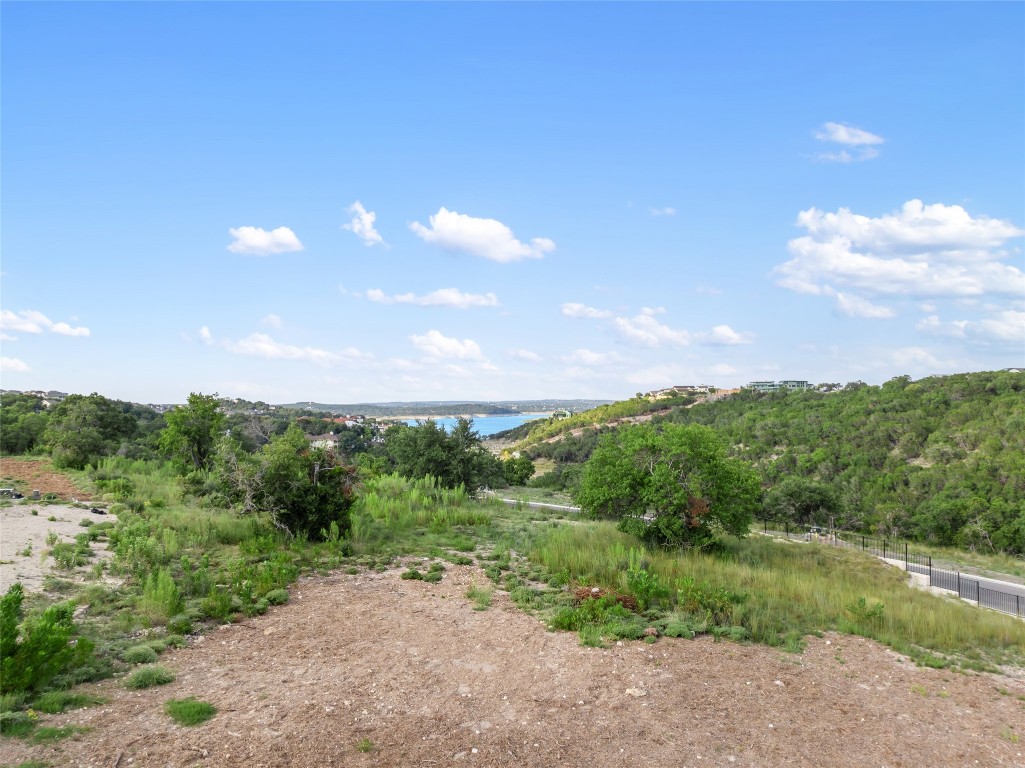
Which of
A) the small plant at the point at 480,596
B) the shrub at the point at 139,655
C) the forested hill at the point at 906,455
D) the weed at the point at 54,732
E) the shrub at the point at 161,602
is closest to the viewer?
the weed at the point at 54,732

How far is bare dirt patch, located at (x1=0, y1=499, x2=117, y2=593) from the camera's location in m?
9.59

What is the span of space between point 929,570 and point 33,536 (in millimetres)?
24079

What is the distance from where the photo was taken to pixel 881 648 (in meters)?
8.90

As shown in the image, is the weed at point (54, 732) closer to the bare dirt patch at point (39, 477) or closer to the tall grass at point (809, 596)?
the tall grass at point (809, 596)

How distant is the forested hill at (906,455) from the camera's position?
1147 inches

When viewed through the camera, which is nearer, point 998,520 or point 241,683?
point 241,683

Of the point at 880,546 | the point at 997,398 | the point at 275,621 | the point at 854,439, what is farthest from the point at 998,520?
the point at 275,621

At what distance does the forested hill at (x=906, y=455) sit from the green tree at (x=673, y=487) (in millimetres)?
3851

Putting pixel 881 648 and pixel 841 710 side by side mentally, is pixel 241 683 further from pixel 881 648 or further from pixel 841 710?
pixel 881 648

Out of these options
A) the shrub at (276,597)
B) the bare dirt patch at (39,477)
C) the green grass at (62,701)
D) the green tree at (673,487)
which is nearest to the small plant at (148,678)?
the green grass at (62,701)

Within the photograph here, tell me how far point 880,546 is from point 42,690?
29.2m

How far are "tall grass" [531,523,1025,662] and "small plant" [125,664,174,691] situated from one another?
23.3 ft

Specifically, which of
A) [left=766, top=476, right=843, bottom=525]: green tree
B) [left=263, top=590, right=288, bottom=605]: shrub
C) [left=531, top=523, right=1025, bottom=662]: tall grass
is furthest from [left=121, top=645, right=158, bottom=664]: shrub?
[left=766, top=476, right=843, bottom=525]: green tree

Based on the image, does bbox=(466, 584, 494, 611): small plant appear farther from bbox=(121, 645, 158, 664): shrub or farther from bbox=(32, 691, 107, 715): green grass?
bbox=(32, 691, 107, 715): green grass
